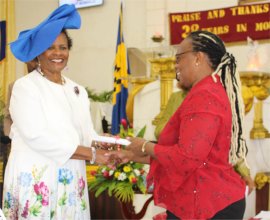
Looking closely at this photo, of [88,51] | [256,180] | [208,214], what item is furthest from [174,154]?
[88,51]

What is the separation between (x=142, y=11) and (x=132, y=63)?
1.10 meters

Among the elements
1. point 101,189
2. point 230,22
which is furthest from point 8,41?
point 101,189

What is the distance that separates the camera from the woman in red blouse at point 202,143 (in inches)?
67.6

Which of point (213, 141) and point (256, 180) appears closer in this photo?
point (213, 141)

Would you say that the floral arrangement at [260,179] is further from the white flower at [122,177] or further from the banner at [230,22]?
the banner at [230,22]

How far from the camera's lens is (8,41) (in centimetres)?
1034

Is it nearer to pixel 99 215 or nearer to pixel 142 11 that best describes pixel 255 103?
pixel 99 215

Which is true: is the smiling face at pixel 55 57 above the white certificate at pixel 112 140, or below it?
above

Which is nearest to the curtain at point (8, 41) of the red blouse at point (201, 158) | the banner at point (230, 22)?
the banner at point (230, 22)

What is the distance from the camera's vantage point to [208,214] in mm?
1767

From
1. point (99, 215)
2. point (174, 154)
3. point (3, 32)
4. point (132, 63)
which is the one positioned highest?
point (3, 32)

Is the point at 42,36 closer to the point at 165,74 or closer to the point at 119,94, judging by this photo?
the point at 165,74

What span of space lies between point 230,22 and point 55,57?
521cm

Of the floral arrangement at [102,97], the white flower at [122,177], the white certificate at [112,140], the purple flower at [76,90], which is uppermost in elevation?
the purple flower at [76,90]
